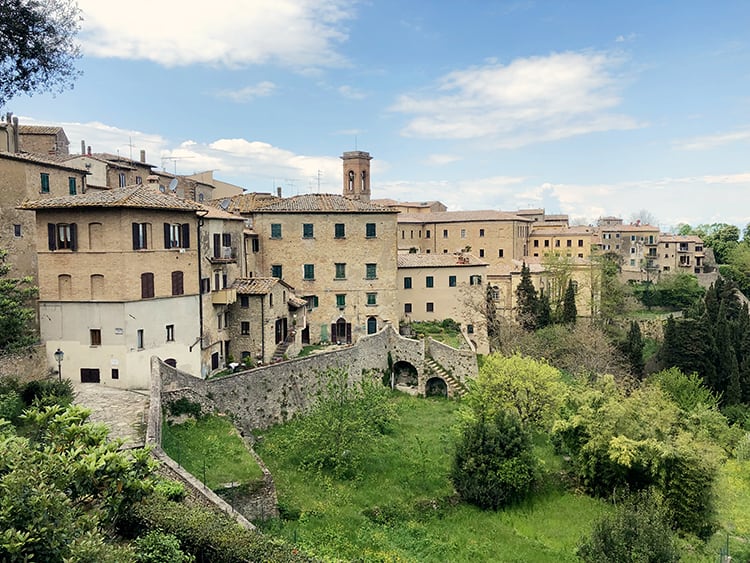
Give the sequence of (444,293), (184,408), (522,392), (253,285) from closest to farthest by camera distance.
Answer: (184,408)
(522,392)
(253,285)
(444,293)

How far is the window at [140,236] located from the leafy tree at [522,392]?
55.6 feet

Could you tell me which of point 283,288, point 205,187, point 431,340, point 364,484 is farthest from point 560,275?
point 364,484

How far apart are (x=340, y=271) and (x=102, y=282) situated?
1966cm

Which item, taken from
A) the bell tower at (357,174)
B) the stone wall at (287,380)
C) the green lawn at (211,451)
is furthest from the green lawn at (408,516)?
the bell tower at (357,174)

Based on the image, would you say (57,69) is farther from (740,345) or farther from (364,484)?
(740,345)

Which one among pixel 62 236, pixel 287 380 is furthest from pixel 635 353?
pixel 62 236

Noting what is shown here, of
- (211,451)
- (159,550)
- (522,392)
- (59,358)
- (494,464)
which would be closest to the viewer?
(159,550)

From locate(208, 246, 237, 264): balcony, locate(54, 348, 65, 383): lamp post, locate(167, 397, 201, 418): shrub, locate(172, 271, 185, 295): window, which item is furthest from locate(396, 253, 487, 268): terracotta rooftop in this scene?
locate(54, 348, 65, 383): lamp post

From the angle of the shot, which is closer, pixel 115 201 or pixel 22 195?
pixel 115 201

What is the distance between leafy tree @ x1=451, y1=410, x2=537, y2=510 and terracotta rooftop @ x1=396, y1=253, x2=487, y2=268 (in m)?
23.4

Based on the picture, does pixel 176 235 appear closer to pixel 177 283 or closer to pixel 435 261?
pixel 177 283

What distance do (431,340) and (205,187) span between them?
1206 inches

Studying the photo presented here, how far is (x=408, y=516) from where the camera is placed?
68.7 feet

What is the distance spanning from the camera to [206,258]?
30312 mm
